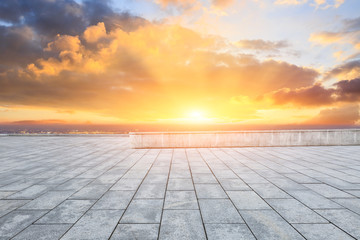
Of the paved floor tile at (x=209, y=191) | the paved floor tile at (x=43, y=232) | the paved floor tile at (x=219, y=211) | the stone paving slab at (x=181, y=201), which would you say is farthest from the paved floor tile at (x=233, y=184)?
the paved floor tile at (x=43, y=232)

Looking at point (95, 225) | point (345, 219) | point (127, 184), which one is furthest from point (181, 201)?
point (345, 219)

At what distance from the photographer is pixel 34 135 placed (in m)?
21.5

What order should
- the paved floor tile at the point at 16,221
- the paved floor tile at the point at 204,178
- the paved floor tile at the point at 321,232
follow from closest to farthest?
1. the paved floor tile at the point at 321,232
2. the paved floor tile at the point at 16,221
3. the paved floor tile at the point at 204,178

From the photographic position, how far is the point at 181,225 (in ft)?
11.8

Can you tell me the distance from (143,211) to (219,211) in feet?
5.45

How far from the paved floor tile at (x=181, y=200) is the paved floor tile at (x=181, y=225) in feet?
0.76

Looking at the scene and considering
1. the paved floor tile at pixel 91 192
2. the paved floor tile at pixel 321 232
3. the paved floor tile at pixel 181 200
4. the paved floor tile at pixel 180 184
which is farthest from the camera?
the paved floor tile at pixel 180 184

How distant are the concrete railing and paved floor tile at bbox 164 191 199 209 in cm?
763

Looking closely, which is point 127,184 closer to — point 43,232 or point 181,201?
point 181,201

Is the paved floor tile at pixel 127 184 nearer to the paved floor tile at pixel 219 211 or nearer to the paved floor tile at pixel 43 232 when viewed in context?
the paved floor tile at pixel 43 232

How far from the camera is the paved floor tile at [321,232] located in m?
3.24

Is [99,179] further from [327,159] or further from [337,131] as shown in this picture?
[337,131]

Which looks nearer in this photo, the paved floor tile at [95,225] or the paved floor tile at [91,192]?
the paved floor tile at [95,225]

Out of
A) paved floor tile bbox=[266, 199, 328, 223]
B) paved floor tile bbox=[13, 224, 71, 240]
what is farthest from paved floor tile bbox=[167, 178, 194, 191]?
paved floor tile bbox=[13, 224, 71, 240]
